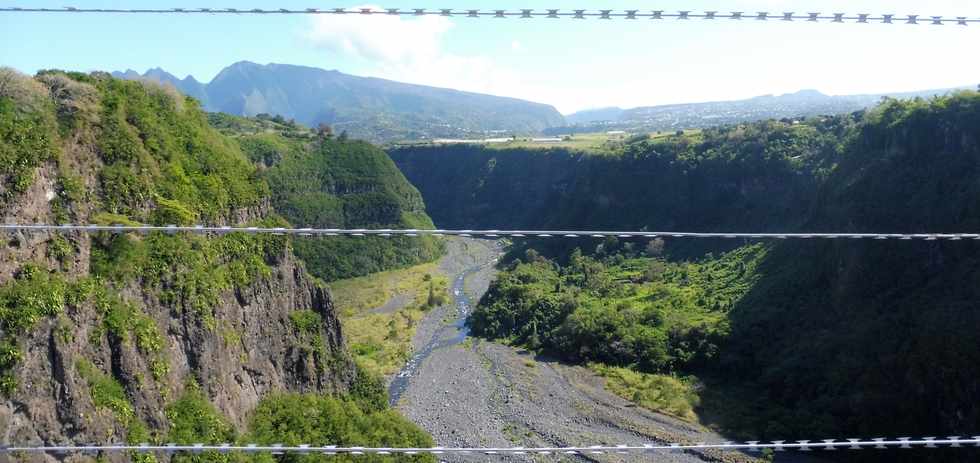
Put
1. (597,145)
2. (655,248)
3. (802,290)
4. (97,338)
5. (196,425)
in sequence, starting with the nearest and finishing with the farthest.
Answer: (97,338), (196,425), (802,290), (655,248), (597,145)

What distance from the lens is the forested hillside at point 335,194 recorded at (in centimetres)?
5306

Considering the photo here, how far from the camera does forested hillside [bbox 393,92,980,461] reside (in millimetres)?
24516

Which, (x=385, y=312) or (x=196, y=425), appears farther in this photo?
(x=385, y=312)

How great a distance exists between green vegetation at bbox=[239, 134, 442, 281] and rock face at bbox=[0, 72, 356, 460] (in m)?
32.1

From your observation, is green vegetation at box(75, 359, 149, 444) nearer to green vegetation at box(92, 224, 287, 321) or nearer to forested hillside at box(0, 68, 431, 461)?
forested hillside at box(0, 68, 431, 461)

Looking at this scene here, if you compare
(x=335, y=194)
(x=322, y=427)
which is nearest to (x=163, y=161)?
(x=322, y=427)

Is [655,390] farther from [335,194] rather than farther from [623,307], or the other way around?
[335,194]

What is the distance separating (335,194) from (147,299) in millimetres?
46962

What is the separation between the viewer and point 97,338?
12.6 meters

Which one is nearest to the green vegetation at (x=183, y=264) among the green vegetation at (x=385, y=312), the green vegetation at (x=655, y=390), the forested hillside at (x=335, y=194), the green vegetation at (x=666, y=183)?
the green vegetation at (x=385, y=312)

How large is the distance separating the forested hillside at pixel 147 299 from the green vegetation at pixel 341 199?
94.9 feet

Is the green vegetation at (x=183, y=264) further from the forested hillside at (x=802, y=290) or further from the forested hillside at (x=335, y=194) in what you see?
the forested hillside at (x=335, y=194)

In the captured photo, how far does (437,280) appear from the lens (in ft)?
179

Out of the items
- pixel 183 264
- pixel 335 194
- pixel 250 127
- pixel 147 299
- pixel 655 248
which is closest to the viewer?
pixel 147 299
